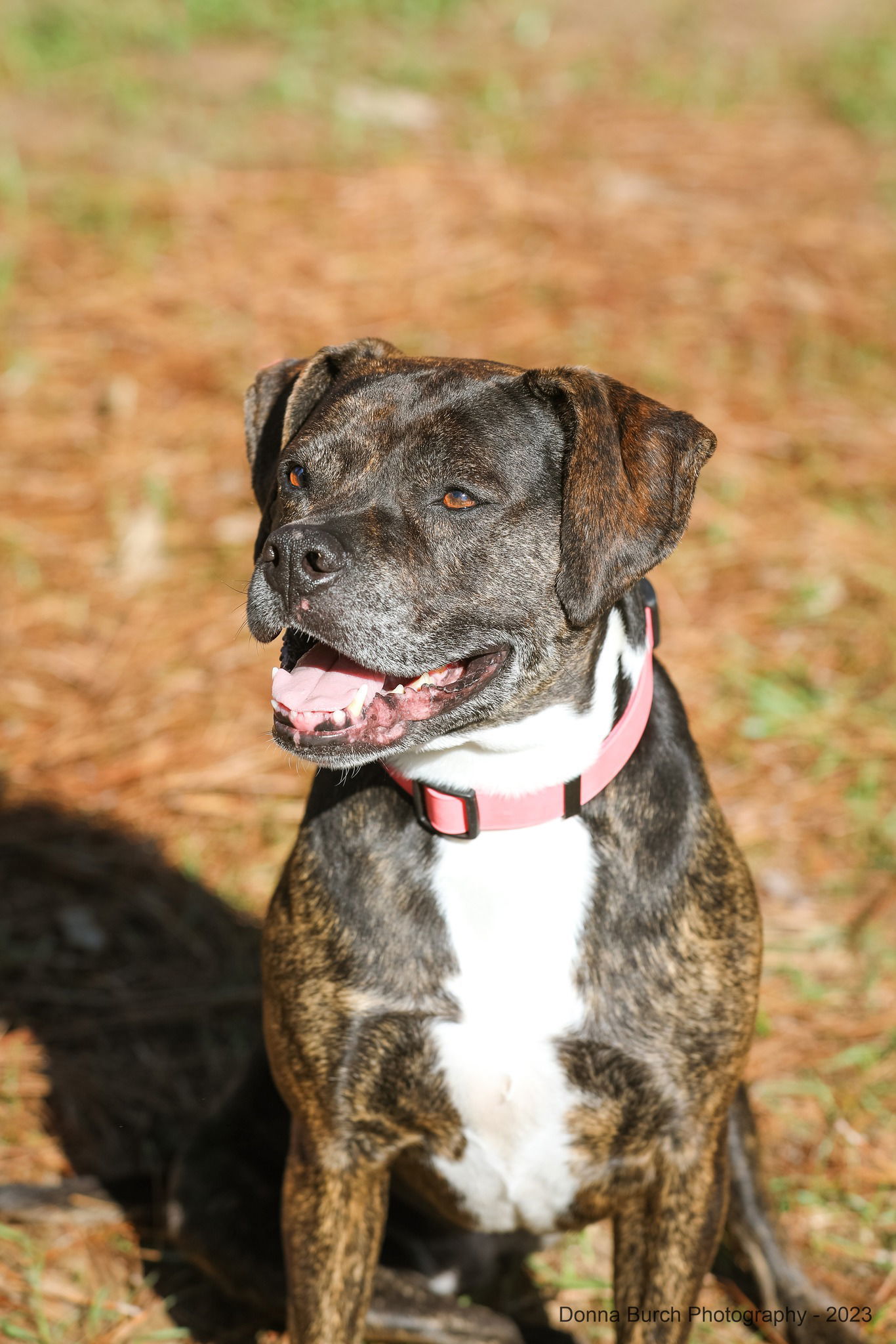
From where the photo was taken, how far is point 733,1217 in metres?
3.17

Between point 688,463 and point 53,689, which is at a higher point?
point 688,463

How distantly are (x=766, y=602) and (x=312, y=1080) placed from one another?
3200 mm

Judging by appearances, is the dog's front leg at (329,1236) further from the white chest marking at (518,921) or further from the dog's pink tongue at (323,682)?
the dog's pink tongue at (323,682)

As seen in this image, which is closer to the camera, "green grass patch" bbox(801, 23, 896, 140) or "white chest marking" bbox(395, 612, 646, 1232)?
"white chest marking" bbox(395, 612, 646, 1232)

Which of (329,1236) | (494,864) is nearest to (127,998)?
(329,1236)

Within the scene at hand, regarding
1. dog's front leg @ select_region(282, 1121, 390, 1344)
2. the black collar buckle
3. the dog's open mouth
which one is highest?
the dog's open mouth

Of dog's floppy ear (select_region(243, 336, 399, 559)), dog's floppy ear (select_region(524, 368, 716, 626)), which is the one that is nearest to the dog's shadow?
dog's floppy ear (select_region(243, 336, 399, 559))

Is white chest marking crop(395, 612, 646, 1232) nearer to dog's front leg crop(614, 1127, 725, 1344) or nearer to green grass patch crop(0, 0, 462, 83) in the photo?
dog's front leg crop(614, 1127, 725, 1344)

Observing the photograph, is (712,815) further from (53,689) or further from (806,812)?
(53,689)

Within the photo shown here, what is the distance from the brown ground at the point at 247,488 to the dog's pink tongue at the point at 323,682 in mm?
1550

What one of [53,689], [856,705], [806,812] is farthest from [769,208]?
[53,689]

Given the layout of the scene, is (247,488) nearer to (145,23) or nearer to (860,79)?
(145,23)

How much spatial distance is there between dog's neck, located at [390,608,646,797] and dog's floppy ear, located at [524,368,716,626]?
23cm

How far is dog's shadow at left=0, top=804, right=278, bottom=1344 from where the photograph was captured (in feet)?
11.7
